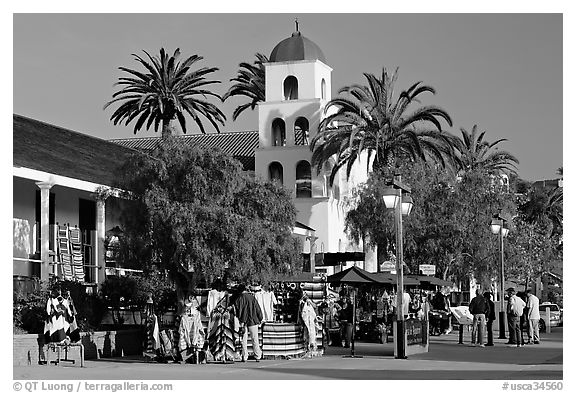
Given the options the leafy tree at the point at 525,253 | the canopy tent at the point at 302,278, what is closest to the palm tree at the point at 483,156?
the leafy tree at the point at 525,253

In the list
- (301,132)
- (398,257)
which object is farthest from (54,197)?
(301,132)

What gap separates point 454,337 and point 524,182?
33008 millimetres

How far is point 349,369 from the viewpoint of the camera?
72.0ft

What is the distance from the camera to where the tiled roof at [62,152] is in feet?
99.1

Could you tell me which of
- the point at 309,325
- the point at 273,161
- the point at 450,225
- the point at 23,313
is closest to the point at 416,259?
the point at 450,225

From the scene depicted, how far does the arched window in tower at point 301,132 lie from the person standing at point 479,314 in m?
26.1

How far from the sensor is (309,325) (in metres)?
25.7

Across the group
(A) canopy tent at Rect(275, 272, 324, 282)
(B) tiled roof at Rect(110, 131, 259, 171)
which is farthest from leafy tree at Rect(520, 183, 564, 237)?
(A) canopy tent at Rect(275, 272, 324, 282)

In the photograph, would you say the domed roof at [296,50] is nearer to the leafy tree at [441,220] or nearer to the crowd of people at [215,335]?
the leafy tree at [441,220]

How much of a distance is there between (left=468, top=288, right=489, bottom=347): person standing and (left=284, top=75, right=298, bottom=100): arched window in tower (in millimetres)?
26878

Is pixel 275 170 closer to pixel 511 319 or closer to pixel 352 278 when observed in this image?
pixel 511 319

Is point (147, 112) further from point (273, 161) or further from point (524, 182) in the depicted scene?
point (524, 182)

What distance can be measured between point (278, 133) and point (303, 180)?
333 centimetres

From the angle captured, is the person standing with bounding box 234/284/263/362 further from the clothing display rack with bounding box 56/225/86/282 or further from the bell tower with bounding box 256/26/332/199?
the bell tower with bounding box 256/26/332/199
